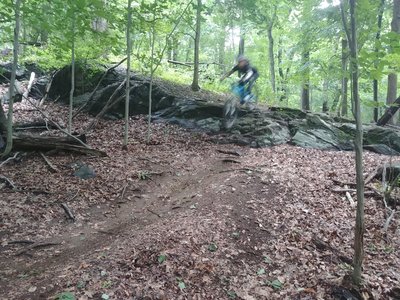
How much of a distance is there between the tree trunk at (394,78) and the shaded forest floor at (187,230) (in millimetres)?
5807

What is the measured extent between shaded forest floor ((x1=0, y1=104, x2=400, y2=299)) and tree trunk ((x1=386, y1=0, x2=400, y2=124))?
5807mm

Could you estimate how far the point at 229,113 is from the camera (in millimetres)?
12703

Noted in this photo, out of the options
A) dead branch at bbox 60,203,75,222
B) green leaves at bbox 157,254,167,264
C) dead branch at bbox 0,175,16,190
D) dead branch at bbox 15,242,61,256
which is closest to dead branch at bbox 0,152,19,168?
dead branch at bbox 0,175,16,190

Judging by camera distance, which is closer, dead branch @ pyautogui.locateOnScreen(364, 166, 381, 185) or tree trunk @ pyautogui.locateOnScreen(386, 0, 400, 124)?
dead branch @ pyautogui.locateOnScreen(364, 166, 381, 185)

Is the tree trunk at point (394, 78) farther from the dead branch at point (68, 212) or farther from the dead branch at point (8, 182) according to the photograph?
the dead branch at point (8, 182)

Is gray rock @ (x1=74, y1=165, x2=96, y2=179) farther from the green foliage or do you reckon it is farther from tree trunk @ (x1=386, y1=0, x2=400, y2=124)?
tree trunk @ (x1=386, y1=0, x2=400, y2=124)

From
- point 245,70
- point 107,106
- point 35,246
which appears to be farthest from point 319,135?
point 35,246

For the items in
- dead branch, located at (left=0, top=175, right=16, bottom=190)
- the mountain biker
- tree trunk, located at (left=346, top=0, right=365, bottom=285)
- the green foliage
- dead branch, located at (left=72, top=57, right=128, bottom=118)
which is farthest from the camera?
dead branch, located at (left=72, top=57, right=128, bottom=118)

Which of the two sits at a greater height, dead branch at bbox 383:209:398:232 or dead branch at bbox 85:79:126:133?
dead branch at bbox 85:79:126:133

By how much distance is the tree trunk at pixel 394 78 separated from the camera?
12.6m

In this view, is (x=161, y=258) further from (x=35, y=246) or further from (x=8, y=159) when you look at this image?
(x=8, y=159)

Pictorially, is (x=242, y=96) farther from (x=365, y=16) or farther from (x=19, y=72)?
(x=19, y=72)

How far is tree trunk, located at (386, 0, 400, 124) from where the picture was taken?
12.6 meters

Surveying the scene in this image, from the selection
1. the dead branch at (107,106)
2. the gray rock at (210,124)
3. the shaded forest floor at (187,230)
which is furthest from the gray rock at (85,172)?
the gray rock at (210,124)
